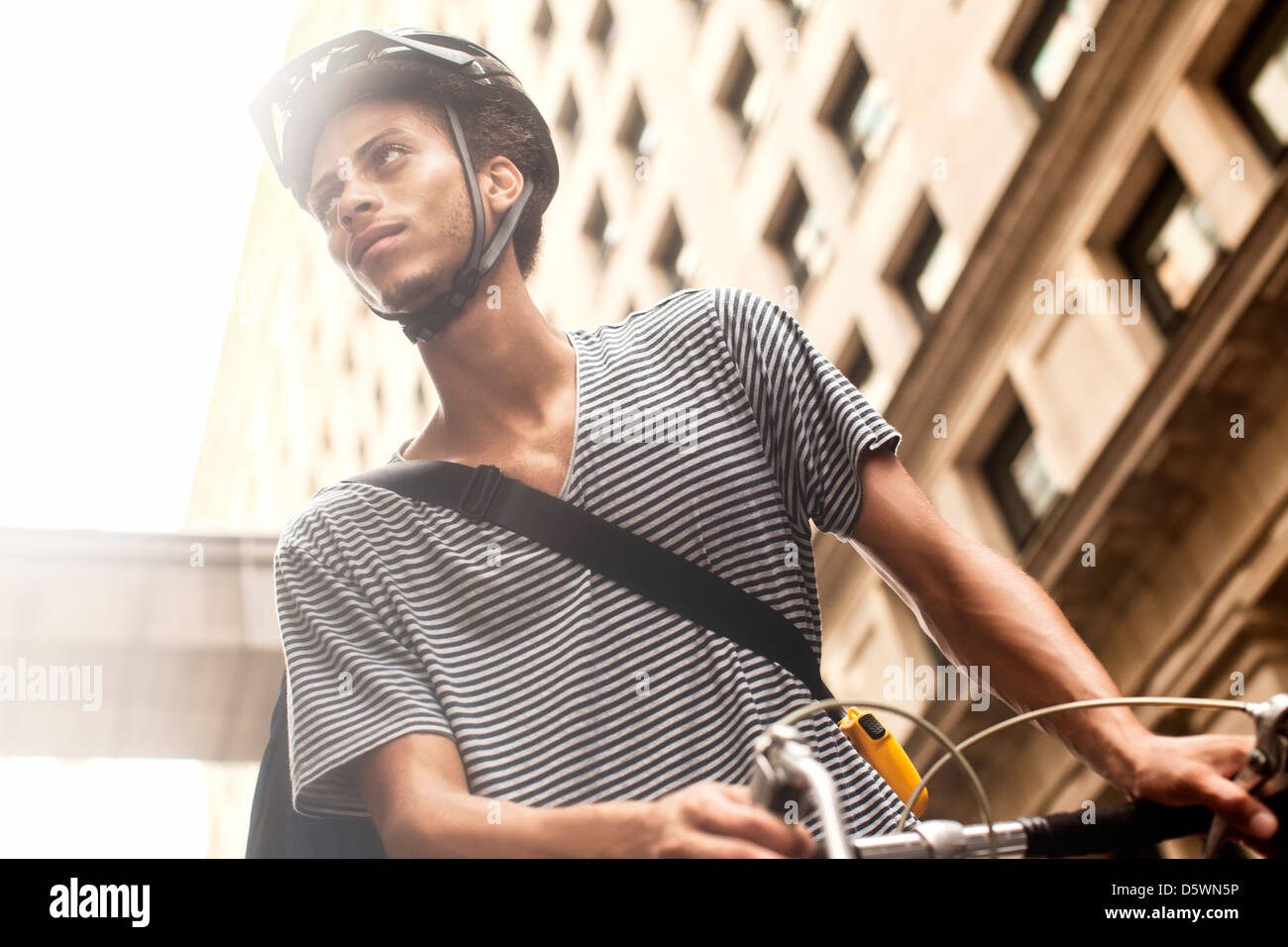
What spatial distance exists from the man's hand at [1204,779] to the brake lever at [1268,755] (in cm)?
2

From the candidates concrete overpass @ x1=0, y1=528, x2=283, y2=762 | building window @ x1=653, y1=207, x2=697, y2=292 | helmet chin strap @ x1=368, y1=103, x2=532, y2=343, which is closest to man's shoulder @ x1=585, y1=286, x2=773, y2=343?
helmet chin strap @ x1=368, y1=103, x2=532, y2=343

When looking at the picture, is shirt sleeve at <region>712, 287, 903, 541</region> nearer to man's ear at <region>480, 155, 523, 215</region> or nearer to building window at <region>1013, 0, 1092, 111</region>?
man's ear at <region>480, 155, 523, 215</region>

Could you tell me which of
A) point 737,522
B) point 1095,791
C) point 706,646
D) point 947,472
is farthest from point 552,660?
point 947,472

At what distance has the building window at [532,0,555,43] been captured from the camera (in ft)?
90.8

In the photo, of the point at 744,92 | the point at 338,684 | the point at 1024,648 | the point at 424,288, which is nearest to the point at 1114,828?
the point at 1024,648

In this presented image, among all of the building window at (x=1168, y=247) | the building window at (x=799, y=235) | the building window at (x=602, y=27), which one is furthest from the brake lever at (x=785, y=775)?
the building window at (x=602, y=27)

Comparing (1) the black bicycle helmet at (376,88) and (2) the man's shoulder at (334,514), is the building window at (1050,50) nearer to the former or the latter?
(1) the black bicycle helmet at (376,88)

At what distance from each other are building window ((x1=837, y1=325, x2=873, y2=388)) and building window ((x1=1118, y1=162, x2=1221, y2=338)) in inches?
176

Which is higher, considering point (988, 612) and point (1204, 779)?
point (988, 612)

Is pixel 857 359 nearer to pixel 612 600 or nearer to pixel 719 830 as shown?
pixel 612 600

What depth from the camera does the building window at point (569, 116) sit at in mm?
26422

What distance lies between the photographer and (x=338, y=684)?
216cm

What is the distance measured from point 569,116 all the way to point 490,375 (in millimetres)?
25129

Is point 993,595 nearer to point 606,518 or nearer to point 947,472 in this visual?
point 606,518
